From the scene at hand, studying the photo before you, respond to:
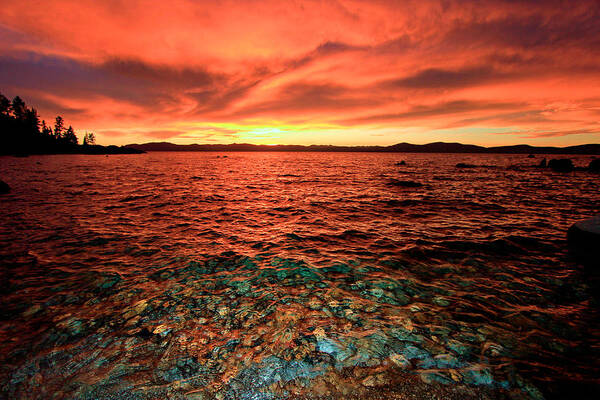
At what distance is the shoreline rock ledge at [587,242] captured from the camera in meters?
8.16

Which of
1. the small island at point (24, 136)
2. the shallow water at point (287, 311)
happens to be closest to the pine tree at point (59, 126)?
the small island at point (24, 136)

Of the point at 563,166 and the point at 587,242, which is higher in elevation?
the point at 563,166

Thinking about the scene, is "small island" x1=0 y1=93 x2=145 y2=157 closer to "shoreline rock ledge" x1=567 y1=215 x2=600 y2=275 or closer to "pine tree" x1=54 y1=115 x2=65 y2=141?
"pine tree" x1=54 y1=115 x2=65 y2=141

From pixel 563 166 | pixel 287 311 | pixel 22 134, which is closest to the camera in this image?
pixel 287 311

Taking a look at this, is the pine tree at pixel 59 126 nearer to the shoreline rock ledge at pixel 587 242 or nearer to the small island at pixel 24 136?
the small island at pixel 24 136

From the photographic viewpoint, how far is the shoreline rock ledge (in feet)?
26.8

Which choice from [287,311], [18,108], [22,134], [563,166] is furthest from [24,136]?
[563,166]

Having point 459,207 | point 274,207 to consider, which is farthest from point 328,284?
point 459,207

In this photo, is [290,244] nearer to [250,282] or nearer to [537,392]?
[250,282]

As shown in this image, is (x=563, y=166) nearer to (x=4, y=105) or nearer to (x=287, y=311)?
(x=287, y=311)

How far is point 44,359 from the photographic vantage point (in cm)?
409

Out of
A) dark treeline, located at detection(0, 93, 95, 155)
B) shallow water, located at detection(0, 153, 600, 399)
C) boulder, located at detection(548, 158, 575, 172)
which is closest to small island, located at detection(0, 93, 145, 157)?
dark treeline, located at detection(0, 93, 95, 155)

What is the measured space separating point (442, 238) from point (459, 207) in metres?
7.99

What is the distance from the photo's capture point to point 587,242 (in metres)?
8.92
